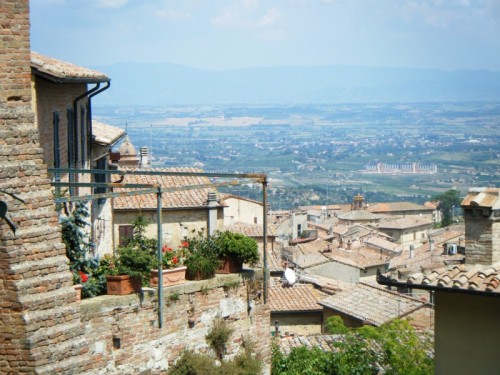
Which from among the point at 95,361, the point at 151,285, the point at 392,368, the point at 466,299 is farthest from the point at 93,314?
the point at 392,368

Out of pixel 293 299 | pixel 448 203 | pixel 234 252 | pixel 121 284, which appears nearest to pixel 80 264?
pixel 121 284

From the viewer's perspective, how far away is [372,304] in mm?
33781

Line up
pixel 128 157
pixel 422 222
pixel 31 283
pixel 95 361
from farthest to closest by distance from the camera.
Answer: pixel 422 222 → pixel 128 157 → pixel 95 361 → pixel 31 283

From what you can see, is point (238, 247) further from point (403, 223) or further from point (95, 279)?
point (403, 223)

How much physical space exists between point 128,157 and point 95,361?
2498 centimetres

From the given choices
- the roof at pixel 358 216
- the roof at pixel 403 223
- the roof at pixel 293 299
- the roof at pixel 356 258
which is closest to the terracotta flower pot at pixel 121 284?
the roof at pixel 293 299

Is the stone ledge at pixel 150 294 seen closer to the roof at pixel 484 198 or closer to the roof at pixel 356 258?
the roof at pixel 484 198

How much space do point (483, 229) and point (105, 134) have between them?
1319 cm

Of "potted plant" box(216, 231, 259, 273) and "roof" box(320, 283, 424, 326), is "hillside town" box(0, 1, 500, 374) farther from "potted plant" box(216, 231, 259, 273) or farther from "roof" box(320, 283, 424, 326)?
"roof" box(320, 283, 424, 326)

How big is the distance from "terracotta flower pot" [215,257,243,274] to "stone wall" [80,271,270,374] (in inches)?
5.1

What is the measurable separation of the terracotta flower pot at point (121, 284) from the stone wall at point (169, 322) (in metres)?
0.11

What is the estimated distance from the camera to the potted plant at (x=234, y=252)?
11922mm

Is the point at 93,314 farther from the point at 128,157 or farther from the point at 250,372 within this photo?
the point at 128,157

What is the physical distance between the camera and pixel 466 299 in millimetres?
9750
